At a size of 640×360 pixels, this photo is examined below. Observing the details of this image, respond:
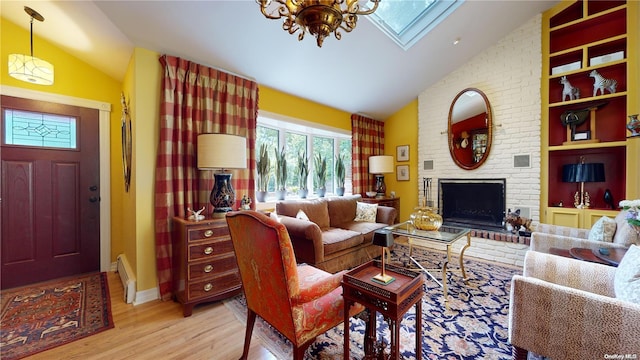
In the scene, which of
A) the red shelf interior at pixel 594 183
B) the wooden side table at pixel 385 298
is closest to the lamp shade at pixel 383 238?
the wooden side table at pixel 385 298

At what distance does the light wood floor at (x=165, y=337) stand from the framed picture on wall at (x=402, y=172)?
3.91 meters

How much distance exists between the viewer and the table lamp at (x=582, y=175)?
2938mm

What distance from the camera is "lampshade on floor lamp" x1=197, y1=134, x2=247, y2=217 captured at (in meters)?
2.15

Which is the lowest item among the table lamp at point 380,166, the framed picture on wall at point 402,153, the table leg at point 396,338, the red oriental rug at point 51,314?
the red oriental rug at point 51,314

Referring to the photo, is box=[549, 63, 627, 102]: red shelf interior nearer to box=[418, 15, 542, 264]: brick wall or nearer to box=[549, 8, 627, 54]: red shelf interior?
box=[418, 15, 542, 264]: brick wall

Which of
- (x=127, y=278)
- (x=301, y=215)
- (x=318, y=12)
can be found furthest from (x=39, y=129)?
(x=318, y=12)

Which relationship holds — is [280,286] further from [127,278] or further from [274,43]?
[274,43]

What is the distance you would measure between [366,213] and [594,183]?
3.11 meters

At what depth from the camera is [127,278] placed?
2316 mm

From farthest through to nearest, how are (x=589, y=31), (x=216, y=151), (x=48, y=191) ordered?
(x=589, y=31)
(x=48, y=191)
(x=216, y=151)

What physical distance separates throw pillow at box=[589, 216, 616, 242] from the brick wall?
4.00 feet

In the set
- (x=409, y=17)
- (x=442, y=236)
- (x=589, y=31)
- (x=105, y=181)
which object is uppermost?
(x=409, y=17)

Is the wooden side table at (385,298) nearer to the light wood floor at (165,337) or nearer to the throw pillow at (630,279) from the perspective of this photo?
the light wood floor at (165,337)

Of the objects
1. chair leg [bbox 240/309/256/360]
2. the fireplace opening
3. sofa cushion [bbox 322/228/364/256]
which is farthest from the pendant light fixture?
the fireplace opening
